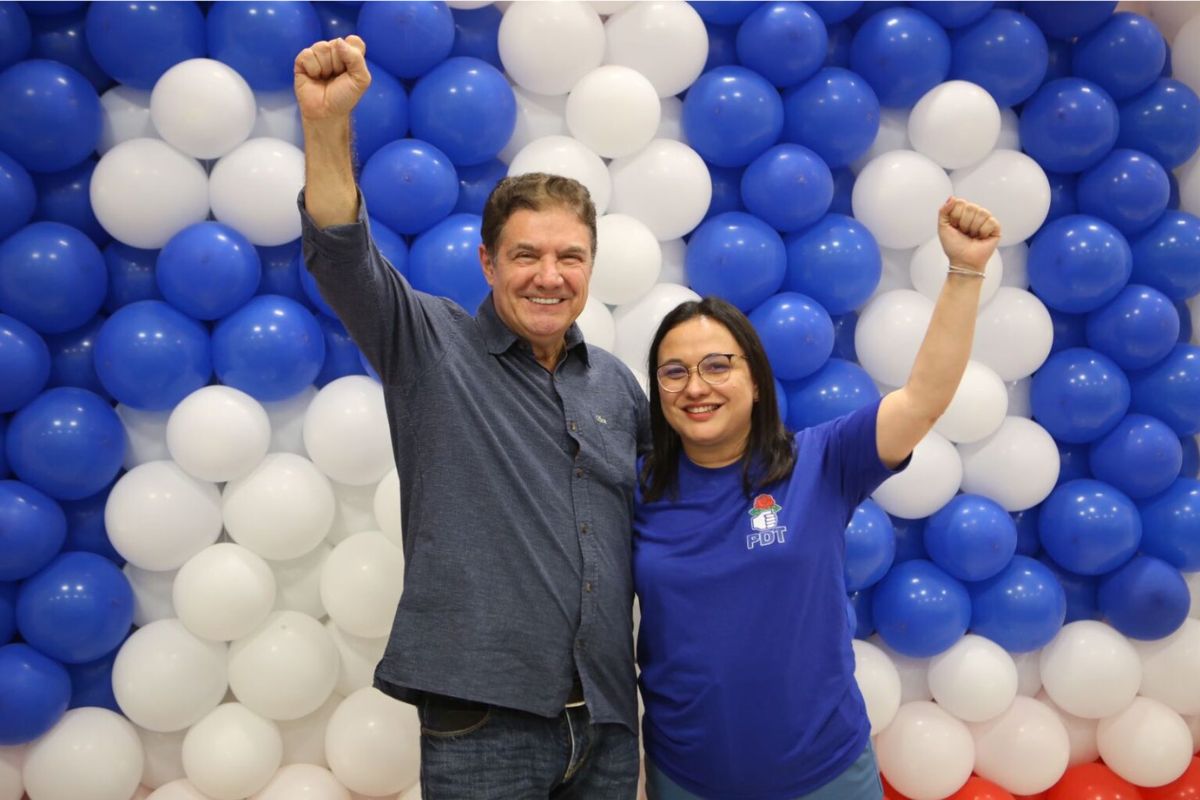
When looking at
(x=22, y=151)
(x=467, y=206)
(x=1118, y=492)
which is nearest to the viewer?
(x=22, y=151)

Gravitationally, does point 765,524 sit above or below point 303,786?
above

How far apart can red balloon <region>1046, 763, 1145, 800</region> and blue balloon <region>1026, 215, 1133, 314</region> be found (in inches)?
50.7

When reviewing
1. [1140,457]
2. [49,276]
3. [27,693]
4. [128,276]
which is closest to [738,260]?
[1140,457]

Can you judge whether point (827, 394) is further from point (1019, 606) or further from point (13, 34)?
point (13, 34)

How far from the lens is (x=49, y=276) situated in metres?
2.09

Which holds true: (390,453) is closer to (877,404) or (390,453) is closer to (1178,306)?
(877,404)

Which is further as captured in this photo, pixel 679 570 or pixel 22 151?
pixel 22 151

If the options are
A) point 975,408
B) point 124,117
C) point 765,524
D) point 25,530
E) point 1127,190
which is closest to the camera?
point 765,524

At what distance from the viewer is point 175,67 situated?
2188 millimetres

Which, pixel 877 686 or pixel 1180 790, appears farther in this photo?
pixel 1180 790

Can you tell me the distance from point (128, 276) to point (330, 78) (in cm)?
120

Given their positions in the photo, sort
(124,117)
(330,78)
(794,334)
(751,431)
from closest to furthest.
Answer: (330,78)
(751,431)
(124,117)
(794,334)

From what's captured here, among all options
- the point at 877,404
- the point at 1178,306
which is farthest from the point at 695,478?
the point at 1178,306

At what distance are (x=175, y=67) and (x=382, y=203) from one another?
56 centimetres
